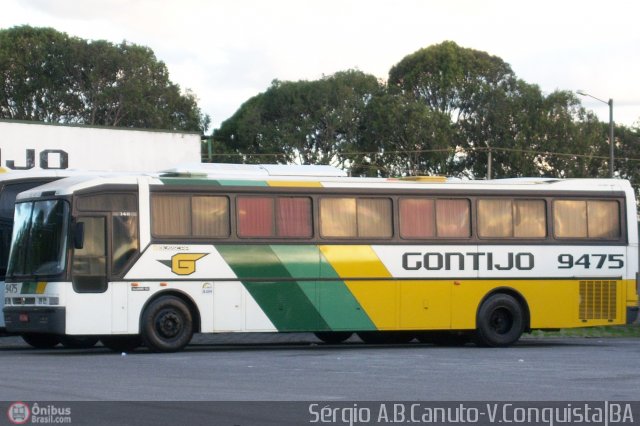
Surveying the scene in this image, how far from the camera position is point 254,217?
24656mm

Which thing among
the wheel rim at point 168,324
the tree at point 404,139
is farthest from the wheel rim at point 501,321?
the tree at point 404,139

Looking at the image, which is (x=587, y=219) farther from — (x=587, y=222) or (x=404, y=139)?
(x=404, y=139)

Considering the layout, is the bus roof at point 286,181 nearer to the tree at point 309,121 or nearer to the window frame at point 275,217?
the window frame at point 275,217

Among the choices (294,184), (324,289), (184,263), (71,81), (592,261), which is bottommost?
(324,289)

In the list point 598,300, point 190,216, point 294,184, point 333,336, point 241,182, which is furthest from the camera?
point 333,336

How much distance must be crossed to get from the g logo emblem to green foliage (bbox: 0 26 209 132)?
56530 mm

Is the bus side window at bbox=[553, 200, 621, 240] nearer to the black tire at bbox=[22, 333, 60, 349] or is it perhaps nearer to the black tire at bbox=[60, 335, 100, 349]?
the black tire at bbox=[60, 335, 100, 349]

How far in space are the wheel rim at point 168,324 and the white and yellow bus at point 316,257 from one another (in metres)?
0.02

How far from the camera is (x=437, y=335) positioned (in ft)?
90.5

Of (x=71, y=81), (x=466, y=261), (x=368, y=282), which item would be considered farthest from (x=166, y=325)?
(x=71, y=81)

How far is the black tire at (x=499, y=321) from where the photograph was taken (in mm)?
26094

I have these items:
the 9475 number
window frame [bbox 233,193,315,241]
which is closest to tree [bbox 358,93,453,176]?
the 9475 number

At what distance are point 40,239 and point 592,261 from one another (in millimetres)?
10254

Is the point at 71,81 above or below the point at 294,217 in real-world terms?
above
